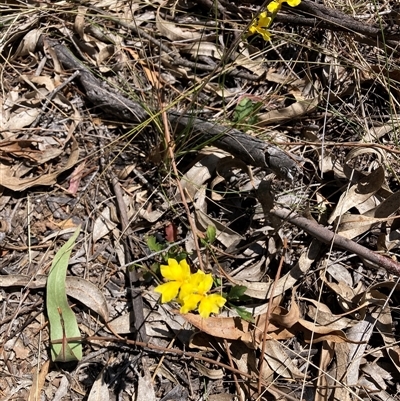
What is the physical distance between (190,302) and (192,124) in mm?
712

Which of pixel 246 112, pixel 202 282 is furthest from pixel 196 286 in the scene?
pixel 246 112

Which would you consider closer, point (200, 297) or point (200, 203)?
point (200, 297)

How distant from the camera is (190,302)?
132 centimetres

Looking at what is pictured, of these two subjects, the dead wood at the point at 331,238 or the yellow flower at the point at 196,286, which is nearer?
the yellow flower at the point at 196,286

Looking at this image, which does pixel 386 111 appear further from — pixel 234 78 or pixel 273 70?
pixel 234 78

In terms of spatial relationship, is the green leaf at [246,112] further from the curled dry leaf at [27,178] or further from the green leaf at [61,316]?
the green leaf at [61,316]

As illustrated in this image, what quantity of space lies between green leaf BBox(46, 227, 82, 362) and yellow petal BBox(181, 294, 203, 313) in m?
0.44

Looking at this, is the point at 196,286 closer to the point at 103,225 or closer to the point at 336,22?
the point at 103,225

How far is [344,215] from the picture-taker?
180 centimetres

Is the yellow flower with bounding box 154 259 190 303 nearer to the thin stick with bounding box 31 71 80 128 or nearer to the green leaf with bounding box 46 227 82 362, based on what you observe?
the green leaf with bounding box 46 227 82 362

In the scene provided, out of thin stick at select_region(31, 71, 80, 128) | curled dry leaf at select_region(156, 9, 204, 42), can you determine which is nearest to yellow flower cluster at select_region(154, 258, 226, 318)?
thin stick at select_region(31, 71, 80, 128)

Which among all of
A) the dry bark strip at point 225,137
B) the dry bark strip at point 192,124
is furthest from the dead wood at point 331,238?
the dry bark strip at point 192,124

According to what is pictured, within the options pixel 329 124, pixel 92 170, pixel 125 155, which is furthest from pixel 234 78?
pixel 92 170

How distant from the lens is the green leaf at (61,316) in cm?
159
